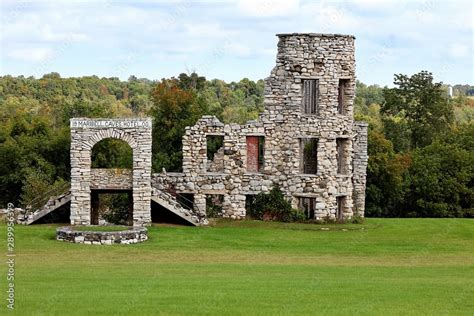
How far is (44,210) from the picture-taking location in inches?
1727

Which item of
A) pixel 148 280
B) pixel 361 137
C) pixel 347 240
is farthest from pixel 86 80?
pixel 148 280

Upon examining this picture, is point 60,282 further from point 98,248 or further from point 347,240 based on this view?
point 347,240

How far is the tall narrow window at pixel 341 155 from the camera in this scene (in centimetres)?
4728

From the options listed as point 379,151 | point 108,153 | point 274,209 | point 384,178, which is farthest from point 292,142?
point 108,153

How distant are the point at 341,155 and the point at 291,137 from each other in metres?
2.67

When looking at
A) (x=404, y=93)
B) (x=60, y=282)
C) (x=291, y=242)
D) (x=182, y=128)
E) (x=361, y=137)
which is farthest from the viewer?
(x=404, y=93)

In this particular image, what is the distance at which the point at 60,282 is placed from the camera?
27.0 meters

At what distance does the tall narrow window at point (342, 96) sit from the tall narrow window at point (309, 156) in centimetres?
235

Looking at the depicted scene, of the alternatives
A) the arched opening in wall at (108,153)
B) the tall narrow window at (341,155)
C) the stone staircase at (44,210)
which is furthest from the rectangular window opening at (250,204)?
the arched opening in wall at (108,153)

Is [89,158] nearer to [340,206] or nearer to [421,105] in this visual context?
[340,206]

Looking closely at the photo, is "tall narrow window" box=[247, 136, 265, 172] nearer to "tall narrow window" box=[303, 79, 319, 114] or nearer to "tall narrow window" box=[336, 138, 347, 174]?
"tall narrow window" box=[303, 79, 319, 114]

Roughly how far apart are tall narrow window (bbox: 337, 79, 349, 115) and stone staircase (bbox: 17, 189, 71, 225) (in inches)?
525

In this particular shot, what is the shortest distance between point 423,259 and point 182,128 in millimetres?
26498

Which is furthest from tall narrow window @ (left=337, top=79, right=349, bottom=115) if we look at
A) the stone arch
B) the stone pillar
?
the stone arch
